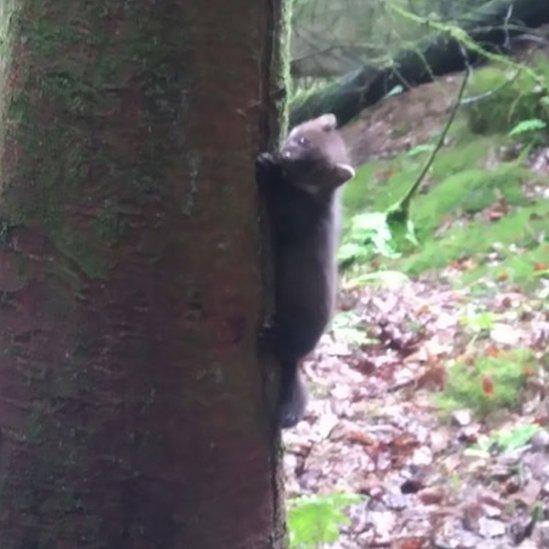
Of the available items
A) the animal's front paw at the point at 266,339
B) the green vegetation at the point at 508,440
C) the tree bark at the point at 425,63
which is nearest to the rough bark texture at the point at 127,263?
the animal's front paw at the point at 266,339

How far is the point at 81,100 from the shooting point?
287cm

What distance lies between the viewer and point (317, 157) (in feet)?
Answer: 13.7

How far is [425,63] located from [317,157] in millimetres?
8133

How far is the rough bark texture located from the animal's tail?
27 cm

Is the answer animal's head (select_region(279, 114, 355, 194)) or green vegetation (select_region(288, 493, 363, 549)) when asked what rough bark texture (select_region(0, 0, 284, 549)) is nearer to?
animal's head (select_region(279, 114, 355, 194))

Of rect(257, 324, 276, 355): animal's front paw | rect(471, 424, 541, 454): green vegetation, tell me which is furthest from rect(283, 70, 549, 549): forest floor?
rect(257, 324, 276, 355): animal's front paw

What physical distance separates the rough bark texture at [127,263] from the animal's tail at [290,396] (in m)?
0.27

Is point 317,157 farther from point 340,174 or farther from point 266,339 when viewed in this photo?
point 266,339

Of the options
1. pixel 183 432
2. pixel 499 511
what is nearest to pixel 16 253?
pixel 183 432

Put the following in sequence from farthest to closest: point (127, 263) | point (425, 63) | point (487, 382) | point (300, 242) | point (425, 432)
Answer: point (425, 63)
point (487, 382)
point (425, 432)
point (300, 242)
point (127, 263)

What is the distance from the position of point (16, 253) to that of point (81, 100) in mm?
453

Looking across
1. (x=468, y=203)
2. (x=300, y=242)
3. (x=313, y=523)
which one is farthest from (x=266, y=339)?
(x=468, y=203)

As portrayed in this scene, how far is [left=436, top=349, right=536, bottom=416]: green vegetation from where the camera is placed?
634 cm

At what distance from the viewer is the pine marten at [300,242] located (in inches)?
128
